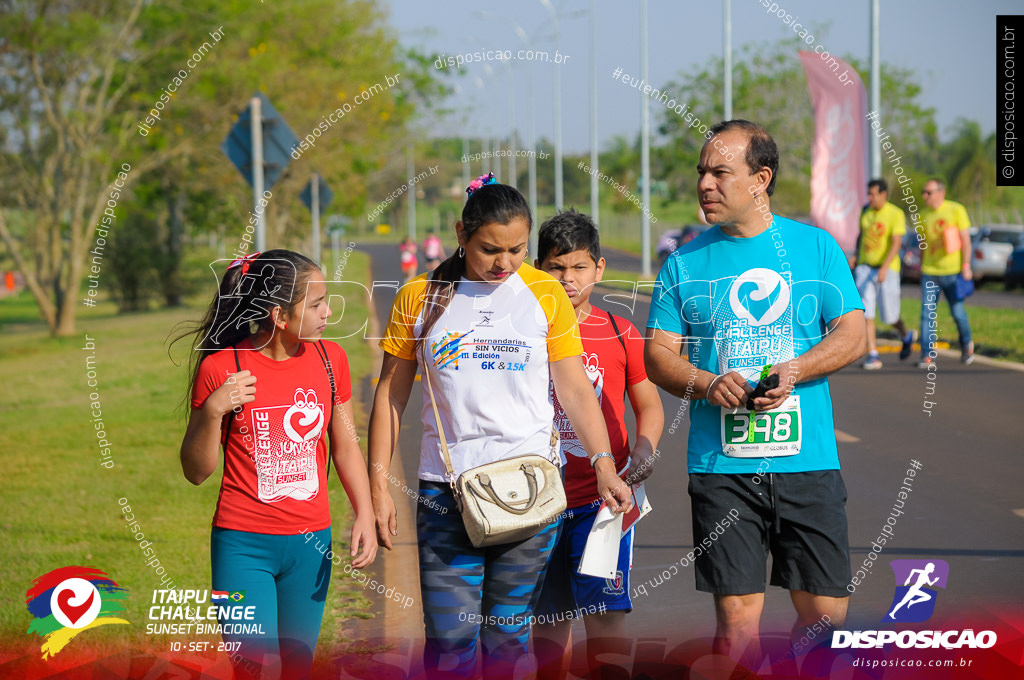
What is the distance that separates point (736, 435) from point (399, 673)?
1.56 meters

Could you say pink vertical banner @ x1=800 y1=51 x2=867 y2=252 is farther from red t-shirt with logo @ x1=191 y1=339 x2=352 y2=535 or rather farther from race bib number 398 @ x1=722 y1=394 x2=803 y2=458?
red t-shirt with logo @ x1=191 y1=339 x2=352 y2=535

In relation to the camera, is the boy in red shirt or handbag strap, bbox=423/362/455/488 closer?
handbag strap, bbox=423/362/455/488

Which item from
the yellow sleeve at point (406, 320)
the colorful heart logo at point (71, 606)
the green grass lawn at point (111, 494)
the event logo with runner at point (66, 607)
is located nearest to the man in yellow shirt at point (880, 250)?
the green grass lawn at point (111, 494)

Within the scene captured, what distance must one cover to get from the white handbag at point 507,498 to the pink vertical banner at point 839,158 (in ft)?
41.5

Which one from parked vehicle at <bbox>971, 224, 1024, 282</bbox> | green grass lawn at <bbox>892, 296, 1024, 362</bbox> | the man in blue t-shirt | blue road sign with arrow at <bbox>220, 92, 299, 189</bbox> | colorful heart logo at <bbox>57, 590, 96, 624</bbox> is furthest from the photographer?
parked vehicle at <bbox>971, 224, 1024, 282</bbox>

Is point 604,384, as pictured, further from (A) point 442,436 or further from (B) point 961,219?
(B) point 961,219

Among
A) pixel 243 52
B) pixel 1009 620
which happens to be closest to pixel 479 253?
pixel 1009 620

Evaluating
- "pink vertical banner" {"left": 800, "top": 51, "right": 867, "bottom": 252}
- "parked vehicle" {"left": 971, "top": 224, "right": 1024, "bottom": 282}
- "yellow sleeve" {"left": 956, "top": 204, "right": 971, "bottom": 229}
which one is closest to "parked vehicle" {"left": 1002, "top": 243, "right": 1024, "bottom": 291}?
"parked vehicle" {"left": 971, "top": 224, "right": 1024, "bottom": 282}

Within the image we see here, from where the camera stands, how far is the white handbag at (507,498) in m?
3.45

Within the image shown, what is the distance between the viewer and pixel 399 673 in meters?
4.27

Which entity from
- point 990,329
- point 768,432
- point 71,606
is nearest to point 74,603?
point 71,606

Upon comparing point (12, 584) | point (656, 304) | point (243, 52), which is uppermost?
point (243, 52)

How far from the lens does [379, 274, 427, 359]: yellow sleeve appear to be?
3.70 meters

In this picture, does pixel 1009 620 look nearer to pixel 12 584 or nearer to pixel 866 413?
pixel 12 584
